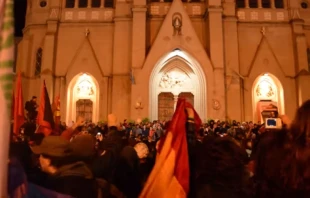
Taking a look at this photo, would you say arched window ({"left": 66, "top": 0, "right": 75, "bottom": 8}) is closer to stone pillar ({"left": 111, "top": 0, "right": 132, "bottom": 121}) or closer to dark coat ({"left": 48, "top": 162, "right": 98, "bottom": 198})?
stone pillar ({"left": 111, "top": 0, "right": 132, "bottom": 121})

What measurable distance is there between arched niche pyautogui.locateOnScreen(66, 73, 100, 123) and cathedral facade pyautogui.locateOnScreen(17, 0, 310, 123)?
80mm

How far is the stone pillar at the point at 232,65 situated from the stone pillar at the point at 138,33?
21.1 feet

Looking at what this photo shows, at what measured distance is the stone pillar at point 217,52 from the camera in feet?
81.5

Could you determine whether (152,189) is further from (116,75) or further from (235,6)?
(235,6)

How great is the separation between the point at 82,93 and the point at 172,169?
80.0 ft

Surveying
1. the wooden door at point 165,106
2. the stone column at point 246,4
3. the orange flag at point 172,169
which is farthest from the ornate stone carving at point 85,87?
the orange flag at point 172,169

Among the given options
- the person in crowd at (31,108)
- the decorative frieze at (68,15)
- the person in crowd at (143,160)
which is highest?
the decorative frieze at (68,15)

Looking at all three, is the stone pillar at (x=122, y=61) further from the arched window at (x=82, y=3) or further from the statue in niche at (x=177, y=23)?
the statue in niche at (x=177, y=23)

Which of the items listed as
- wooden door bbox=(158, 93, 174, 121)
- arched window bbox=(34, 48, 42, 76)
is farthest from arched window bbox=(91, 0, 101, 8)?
wooden door bbox=(158, 93, 174, 121)

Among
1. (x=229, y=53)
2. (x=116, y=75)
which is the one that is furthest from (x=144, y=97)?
(x=229, y=53)

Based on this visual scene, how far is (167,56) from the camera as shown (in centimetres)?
2603

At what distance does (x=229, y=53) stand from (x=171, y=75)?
15.8 ft

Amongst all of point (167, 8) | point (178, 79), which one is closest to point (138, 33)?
point (167, 8)

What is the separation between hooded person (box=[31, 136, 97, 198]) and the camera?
10.4 ft
